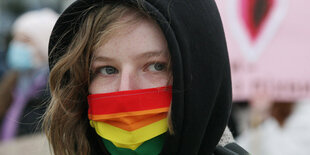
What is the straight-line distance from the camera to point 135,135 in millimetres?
1754

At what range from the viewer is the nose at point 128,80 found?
1734 millimetres

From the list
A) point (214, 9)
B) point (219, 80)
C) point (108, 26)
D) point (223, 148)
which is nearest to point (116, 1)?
point (108, 26)

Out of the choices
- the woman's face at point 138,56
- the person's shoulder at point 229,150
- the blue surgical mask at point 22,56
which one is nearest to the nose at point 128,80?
the woman's face at point 138,56

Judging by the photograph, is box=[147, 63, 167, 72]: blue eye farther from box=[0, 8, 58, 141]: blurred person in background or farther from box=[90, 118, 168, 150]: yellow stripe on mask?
box=[0, 8, 58, 141]: blurred person in background

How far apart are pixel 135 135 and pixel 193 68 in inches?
14.7

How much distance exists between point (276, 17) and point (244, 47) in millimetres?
387

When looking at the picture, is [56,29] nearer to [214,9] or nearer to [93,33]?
[93,33]

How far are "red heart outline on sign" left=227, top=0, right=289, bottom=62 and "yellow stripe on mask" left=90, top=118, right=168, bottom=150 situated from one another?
2217 mm

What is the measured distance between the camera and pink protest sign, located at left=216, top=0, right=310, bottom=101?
3670 mm

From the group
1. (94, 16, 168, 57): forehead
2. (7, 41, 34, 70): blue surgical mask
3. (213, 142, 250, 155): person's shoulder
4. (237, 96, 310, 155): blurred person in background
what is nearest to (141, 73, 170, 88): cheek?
(94, 16, 168, 57): forehead

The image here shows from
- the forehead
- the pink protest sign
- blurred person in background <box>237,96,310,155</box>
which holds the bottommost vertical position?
blurred person in background <box>237,96,310,155</box>

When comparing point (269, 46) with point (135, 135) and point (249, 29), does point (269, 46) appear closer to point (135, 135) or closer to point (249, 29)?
point (249, 29)

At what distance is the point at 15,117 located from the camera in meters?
3.80

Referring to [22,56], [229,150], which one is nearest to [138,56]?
[229,150]
